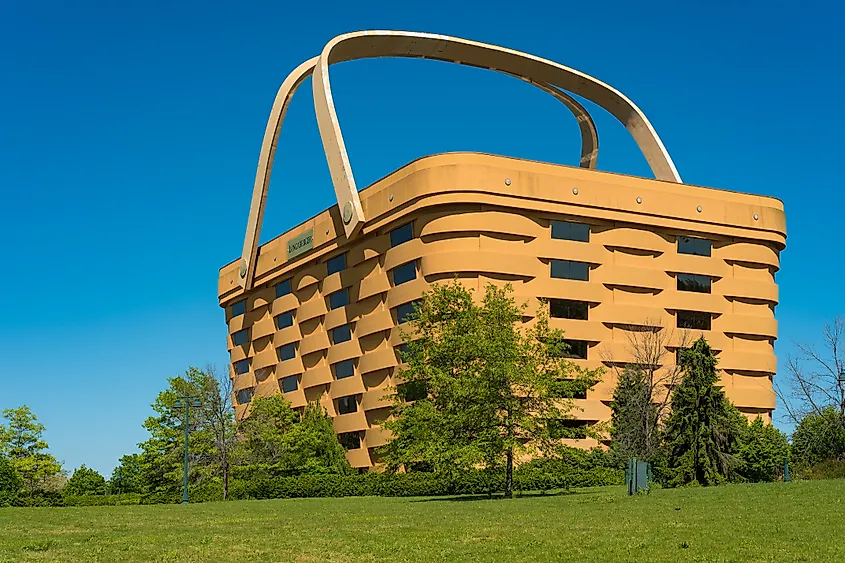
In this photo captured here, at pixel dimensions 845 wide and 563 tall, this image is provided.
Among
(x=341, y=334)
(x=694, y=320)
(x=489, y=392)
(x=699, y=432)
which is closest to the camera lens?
(x=489, y=392)

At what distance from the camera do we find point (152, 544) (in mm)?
18266

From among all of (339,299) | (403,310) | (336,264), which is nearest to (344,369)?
(339,299)

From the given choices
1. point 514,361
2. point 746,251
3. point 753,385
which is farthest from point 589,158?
point 514,361

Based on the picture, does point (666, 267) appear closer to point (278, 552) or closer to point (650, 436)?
point (650, 436)

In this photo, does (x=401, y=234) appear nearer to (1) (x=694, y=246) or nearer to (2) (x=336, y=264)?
(2) (x=336, y=264)

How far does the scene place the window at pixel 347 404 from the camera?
63.2 metres

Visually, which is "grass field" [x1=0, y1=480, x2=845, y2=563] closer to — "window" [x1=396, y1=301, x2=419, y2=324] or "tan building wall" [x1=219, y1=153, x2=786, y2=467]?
"tan building wall" [x1=219, y1=153, x2=786, y2=467]

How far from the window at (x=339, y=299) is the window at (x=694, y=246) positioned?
832 inches

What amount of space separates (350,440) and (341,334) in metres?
7.04

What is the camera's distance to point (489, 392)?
35.2 m

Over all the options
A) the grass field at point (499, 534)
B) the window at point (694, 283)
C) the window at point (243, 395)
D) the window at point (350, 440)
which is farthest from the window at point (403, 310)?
the grass field at point (499, 534)

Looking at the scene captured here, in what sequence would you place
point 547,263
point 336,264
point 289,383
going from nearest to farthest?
point 547,263 → point 336,264 → point 289,383

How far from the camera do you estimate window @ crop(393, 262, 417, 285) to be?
57125mm

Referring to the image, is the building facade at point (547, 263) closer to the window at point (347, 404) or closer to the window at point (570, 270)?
the window at point (570, 270)
